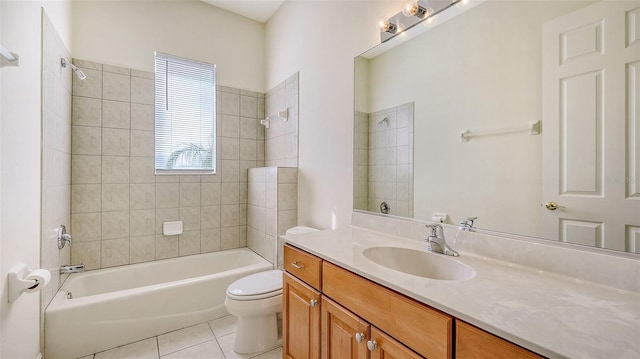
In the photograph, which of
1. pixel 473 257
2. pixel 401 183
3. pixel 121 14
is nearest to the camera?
pixel 473 257

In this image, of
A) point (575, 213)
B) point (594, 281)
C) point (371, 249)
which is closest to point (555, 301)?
point (594, 281)

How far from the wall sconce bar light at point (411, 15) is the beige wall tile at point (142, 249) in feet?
8.81

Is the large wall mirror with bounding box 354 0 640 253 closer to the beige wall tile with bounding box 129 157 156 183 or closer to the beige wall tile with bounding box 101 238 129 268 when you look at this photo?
the beige wall tile with bounding box 129 157 156 183

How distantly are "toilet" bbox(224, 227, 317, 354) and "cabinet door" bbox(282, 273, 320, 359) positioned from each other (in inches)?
12.1

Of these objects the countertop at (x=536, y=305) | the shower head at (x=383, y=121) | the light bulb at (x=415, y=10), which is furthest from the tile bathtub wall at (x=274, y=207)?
the light bulb at (x=415, y=10)

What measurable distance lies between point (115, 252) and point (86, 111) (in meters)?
1.28

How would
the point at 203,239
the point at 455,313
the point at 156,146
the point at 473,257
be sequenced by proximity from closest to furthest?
the point at 455,313 < the point at 473,257 < the point at 156,146 < the point at 203,239

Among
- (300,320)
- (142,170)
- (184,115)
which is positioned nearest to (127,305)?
(142,170)

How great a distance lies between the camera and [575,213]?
37.6 inches

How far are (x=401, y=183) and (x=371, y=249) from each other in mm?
474

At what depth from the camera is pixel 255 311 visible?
5.75ft

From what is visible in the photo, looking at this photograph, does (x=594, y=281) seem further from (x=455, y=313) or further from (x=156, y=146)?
(x=156, y=146)

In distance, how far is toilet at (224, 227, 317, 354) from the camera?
1.75m

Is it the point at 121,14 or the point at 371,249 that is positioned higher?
the point at 121,14
